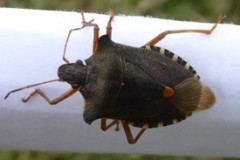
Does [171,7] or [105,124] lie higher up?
[171,7]

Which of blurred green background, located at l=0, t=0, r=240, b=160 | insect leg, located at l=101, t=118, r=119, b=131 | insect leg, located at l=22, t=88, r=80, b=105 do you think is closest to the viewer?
insect leg, located at l=22, t=88, r=80, b=105

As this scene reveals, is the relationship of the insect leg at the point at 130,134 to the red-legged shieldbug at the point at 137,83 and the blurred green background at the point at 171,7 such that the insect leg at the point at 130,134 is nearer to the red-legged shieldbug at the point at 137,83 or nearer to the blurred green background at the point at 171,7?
the red-legged shieldbug at the point at 137,83

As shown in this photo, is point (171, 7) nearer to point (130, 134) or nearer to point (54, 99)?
point (130, 134)

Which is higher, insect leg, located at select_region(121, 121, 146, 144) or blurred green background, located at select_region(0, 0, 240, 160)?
blurred green background, located at select_region(0, 0, 240, 160)

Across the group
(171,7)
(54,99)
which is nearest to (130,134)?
(54,99)

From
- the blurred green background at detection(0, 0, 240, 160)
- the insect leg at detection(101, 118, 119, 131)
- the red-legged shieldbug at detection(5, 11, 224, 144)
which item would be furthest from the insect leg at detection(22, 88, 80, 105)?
the blurred green background at detection(0, 0, 240, 160)

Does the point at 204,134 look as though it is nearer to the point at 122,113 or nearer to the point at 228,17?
the point at 122,113

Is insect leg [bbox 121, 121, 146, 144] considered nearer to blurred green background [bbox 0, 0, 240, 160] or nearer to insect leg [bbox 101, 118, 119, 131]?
insect leg [bbox 101, 118, 119, 131]

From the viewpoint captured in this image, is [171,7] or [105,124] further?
[171,7]
